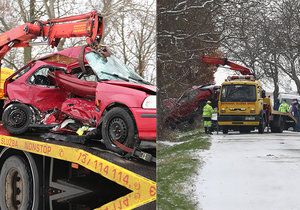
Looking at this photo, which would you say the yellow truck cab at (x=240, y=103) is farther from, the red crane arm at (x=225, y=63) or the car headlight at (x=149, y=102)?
the car headlight at (x=149, y=102)

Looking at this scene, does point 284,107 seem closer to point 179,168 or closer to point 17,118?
point 179,168

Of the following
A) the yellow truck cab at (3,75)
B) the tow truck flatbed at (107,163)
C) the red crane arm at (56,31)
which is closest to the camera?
the tow truck flatbed at (107,163)

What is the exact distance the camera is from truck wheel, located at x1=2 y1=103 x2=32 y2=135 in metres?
3.30

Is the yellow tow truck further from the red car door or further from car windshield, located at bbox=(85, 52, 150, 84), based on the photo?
the red car door

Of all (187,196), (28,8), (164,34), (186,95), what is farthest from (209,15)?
(28,8)

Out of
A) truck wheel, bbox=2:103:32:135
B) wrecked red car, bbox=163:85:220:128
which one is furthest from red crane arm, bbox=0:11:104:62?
wrecked red car, bbox=163:85:220:128

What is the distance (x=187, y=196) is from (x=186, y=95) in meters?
0.31

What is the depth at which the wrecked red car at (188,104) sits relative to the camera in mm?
1362

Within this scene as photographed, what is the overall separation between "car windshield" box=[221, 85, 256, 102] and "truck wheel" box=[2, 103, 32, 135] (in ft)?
7.11

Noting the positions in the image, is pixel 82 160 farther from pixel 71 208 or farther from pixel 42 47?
pixel 42 47

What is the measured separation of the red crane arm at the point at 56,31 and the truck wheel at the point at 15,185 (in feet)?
3.14

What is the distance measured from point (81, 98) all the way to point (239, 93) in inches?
71.2

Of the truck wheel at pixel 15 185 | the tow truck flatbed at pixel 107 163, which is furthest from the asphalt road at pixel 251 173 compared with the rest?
the truck wheel at pixel 15 185

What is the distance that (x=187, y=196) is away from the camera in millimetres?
1355
